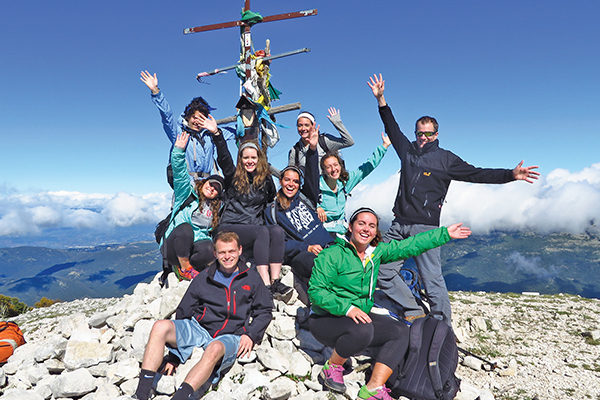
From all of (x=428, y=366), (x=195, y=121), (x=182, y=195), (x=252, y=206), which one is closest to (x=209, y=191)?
(x=182, y=195)

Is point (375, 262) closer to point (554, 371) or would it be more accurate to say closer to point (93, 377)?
point (93, 377)

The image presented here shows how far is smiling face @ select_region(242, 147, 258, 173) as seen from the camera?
6.38 meters

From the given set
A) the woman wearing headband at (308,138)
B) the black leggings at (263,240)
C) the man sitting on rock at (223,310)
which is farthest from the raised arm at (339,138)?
the man sitting on rock at (223,310)

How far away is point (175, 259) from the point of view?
6.55 m

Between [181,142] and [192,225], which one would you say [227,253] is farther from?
[181,142]

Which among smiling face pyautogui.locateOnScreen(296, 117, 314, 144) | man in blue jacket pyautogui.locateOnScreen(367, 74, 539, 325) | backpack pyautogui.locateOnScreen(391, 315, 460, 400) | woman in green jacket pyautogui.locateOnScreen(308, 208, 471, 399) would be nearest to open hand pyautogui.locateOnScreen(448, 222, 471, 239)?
woman in green jacket pyautogui.locateOnScreen(308, 208, 471, 399)

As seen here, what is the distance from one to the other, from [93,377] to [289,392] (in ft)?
10.4

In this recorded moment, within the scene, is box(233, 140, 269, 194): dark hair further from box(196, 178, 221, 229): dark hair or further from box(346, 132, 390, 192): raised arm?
box(346, 132, 390, 192): raised arm

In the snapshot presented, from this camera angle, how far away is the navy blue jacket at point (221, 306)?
4.86 meters

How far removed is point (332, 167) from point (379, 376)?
4.10 meters

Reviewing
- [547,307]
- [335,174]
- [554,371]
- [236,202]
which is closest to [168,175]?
[236,202]

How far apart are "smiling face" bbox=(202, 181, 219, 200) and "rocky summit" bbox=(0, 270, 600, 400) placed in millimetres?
1830

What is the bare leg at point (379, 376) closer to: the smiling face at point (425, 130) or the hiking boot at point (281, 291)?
the hiking boot at point (281, 291)

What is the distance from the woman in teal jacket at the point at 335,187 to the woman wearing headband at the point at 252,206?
1.20 m
